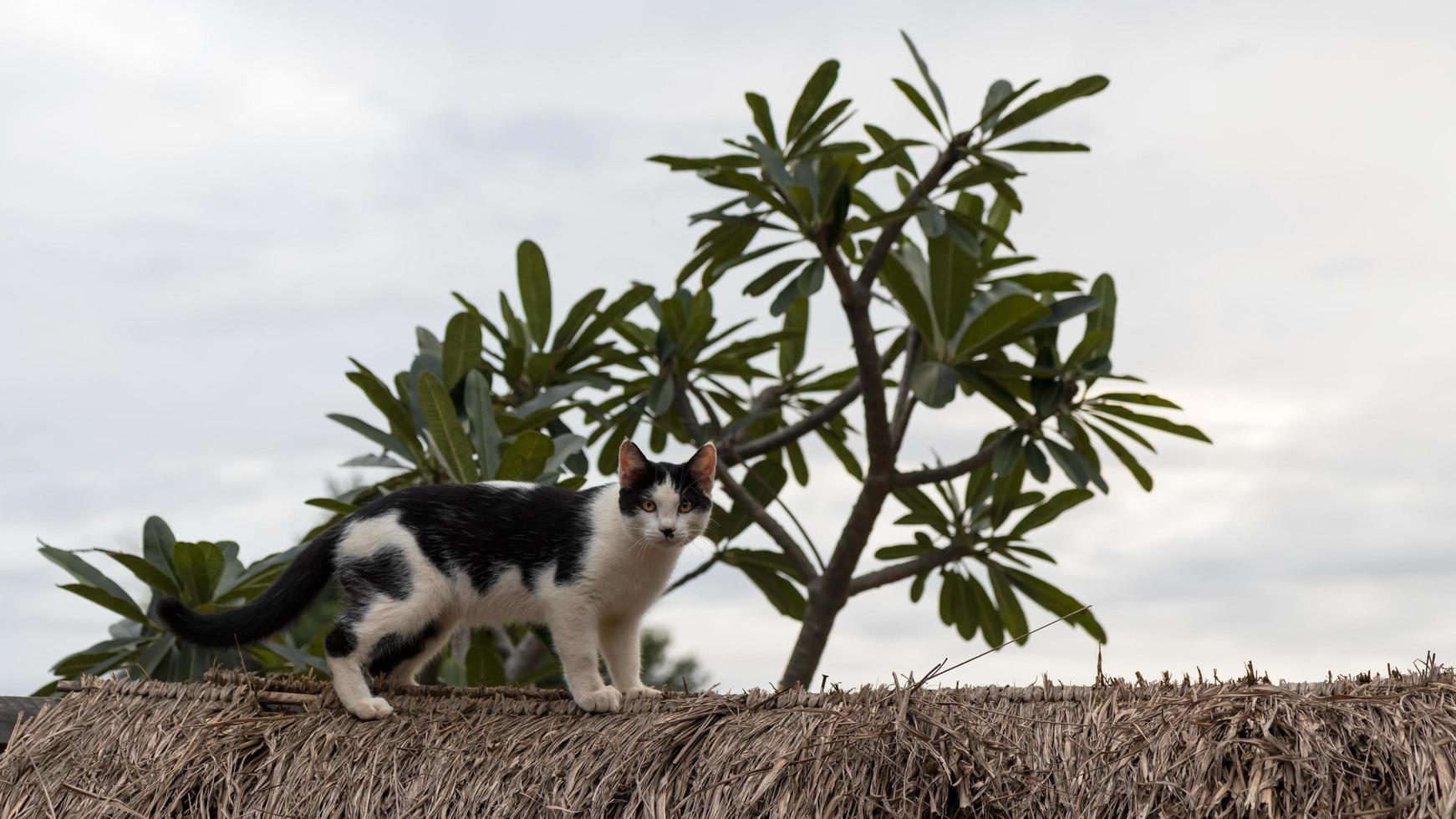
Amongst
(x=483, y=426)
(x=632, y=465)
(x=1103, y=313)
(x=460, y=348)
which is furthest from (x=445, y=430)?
(x=1103, y=313)

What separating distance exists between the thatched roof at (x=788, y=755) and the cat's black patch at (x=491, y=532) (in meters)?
0.31

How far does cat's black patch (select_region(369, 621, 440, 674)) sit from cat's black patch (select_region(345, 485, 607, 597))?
197mm

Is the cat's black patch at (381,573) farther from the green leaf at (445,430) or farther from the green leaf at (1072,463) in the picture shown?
the green leaf at (1072,463)

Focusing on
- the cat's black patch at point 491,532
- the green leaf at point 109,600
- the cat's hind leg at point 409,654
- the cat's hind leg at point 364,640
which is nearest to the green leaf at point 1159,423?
the cat's black patch at point 491,532

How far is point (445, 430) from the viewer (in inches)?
183

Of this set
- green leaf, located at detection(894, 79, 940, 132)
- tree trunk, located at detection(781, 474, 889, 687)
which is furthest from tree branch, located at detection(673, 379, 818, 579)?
green leaf, located at detection(894, 79, 940, 132)

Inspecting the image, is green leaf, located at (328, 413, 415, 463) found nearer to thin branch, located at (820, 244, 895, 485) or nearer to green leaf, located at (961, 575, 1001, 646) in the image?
thin branch, located at (820, 244, 895, 485)

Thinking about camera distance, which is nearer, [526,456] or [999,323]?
[526,456]

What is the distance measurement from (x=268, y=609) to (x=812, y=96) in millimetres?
3306

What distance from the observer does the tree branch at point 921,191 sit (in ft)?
18.0

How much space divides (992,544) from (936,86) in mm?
2235

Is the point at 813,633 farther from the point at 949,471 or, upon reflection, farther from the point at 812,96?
the point at 812,96

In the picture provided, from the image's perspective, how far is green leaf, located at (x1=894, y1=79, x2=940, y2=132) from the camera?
17.7 feet

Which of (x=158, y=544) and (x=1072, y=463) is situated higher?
(x=1072, y=463)
